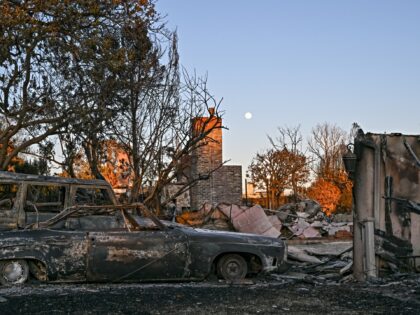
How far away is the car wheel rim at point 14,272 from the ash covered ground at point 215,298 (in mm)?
186

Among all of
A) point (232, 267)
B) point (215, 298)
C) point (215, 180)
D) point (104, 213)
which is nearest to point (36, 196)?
point (104, 213)

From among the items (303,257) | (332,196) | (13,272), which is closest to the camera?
(13,272)

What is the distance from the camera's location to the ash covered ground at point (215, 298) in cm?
543

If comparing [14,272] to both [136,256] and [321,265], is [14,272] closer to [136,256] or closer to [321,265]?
[136,256]

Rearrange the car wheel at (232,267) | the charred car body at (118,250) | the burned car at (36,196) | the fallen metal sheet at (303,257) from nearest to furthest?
the charred car body at (118,250), the car wheel at (232,267), the burned car at (36,196), the fallen metal sheet at (303,257)

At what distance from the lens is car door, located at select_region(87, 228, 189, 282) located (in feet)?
24.0

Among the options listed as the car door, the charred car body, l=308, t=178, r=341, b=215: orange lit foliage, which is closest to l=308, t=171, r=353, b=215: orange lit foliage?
l=308, t=178, r=341, b=215: orange lit foliage

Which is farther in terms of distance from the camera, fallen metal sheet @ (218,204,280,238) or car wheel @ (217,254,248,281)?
fallen metal sheet @ (218,204,280,238)

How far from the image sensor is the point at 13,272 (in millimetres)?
7059

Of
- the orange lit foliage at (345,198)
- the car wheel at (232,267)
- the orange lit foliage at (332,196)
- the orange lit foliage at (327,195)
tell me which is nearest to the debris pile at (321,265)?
the car wheel at (232,267)

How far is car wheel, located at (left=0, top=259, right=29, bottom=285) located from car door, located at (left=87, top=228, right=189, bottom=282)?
849 millimetres

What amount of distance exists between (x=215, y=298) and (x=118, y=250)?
1914 mm

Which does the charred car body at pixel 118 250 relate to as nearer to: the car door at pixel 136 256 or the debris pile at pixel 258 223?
the car door at pixel 136 256

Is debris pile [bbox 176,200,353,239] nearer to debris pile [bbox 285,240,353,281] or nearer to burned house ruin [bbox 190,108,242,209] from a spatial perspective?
debris pile [bbox 285,240,353,281]
